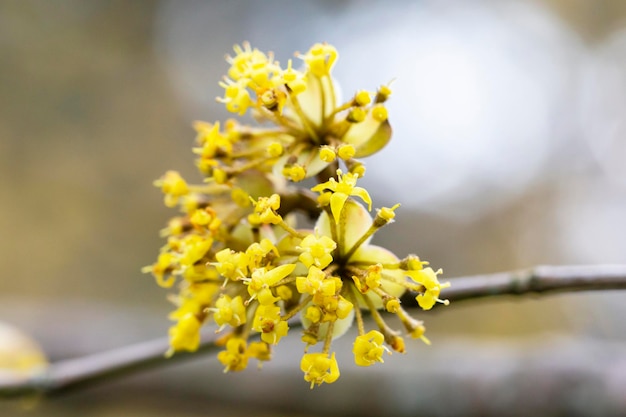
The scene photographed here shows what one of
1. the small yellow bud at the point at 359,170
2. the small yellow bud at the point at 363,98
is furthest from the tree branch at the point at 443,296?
the small yellow bud at the point at 363,98

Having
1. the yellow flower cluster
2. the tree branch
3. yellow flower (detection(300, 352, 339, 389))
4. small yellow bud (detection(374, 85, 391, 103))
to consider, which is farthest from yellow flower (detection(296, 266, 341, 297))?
small yellow bud (detection(374, 85, 391, 103))

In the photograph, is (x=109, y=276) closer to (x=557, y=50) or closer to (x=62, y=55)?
(x=62, y=55)

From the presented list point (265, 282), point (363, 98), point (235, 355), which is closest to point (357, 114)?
point (363, 98)

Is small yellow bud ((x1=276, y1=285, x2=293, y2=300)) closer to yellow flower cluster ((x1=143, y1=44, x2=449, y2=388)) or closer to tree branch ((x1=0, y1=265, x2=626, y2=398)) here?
yellow flower cluster ((x1=143, y1=44, x2=449, y2=388))

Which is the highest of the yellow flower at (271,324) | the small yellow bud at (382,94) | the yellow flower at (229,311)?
the small yellow bud at (382,94)

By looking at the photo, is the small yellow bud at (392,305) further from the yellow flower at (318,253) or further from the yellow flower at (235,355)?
the yellow flower at (235,355)

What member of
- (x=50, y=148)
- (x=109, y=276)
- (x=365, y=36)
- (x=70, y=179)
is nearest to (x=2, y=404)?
(x=109, y=276)
